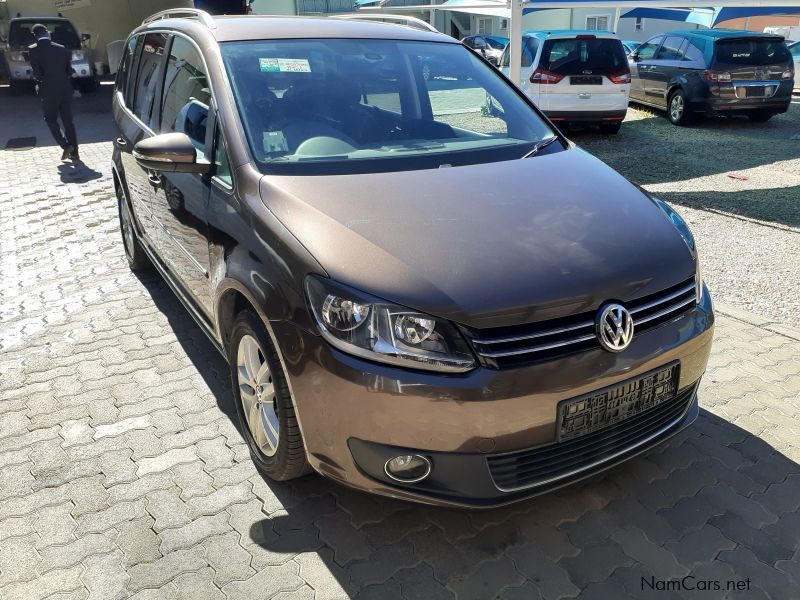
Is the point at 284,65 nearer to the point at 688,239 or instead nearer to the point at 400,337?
the point at 400,337

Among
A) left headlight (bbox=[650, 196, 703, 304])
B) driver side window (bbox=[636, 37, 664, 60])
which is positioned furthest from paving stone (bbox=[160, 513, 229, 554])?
driver side window (bbox=[636, 37, 664, 60])

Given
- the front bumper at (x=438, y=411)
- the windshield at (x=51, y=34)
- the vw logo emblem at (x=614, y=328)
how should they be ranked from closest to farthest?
the front bumper at (x=438, y=411) → the vw logo emblem at (x=614, y=328) → the windshield at (x=51, y=34)

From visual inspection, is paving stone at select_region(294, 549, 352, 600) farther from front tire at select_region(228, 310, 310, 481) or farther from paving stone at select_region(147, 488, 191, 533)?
paving stone at select_region(147, 488, 191, 533)

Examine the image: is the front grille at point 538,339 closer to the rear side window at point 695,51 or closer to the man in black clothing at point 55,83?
the man in black clothing at point 55,83

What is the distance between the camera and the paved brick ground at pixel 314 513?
94.6 inches

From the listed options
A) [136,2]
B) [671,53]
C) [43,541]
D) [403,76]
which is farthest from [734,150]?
[136,2]

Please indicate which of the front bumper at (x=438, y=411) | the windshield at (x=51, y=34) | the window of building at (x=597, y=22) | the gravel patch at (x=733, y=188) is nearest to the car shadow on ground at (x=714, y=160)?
the gravel patch at (x=733, y=188)

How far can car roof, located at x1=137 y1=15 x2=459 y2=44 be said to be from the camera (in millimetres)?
3416

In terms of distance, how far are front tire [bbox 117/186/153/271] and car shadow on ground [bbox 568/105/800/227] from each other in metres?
5.47

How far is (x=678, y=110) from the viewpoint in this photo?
12133 mm

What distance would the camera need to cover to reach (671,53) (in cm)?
1277

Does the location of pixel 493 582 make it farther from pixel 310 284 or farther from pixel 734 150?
pixel 734 150

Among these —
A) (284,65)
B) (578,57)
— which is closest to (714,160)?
(578,57)

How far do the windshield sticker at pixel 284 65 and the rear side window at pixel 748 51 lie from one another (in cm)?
1063
